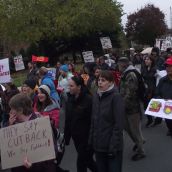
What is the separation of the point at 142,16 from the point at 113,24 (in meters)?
23.2

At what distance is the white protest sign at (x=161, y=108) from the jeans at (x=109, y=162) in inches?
57.3

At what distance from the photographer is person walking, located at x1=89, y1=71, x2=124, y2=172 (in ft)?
19.0

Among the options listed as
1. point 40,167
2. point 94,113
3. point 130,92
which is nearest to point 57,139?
point 40,167

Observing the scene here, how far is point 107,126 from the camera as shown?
584 cm

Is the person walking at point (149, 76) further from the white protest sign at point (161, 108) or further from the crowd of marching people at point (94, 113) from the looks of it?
the white protest sign at point (161, 108)

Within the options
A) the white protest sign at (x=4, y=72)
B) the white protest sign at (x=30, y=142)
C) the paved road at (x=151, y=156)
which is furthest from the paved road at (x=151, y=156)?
the white protest sign at (x=30, y=142)

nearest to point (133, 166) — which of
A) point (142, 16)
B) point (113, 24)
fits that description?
point (113, 24)

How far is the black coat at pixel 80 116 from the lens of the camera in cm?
671

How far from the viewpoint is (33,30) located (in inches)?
1662

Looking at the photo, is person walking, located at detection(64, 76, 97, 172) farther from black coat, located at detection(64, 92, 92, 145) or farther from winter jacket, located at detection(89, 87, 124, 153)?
winter jacket, located at detection(89, 87, 124, 153)

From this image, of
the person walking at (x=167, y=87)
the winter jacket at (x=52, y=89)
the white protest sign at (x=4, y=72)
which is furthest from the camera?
the white protest sign at (x=4, y=72)

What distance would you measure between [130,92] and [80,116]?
1857 millimetres

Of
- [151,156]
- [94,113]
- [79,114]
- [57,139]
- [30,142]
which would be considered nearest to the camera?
[30,142]

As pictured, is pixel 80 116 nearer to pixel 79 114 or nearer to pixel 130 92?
pixel 79 114
